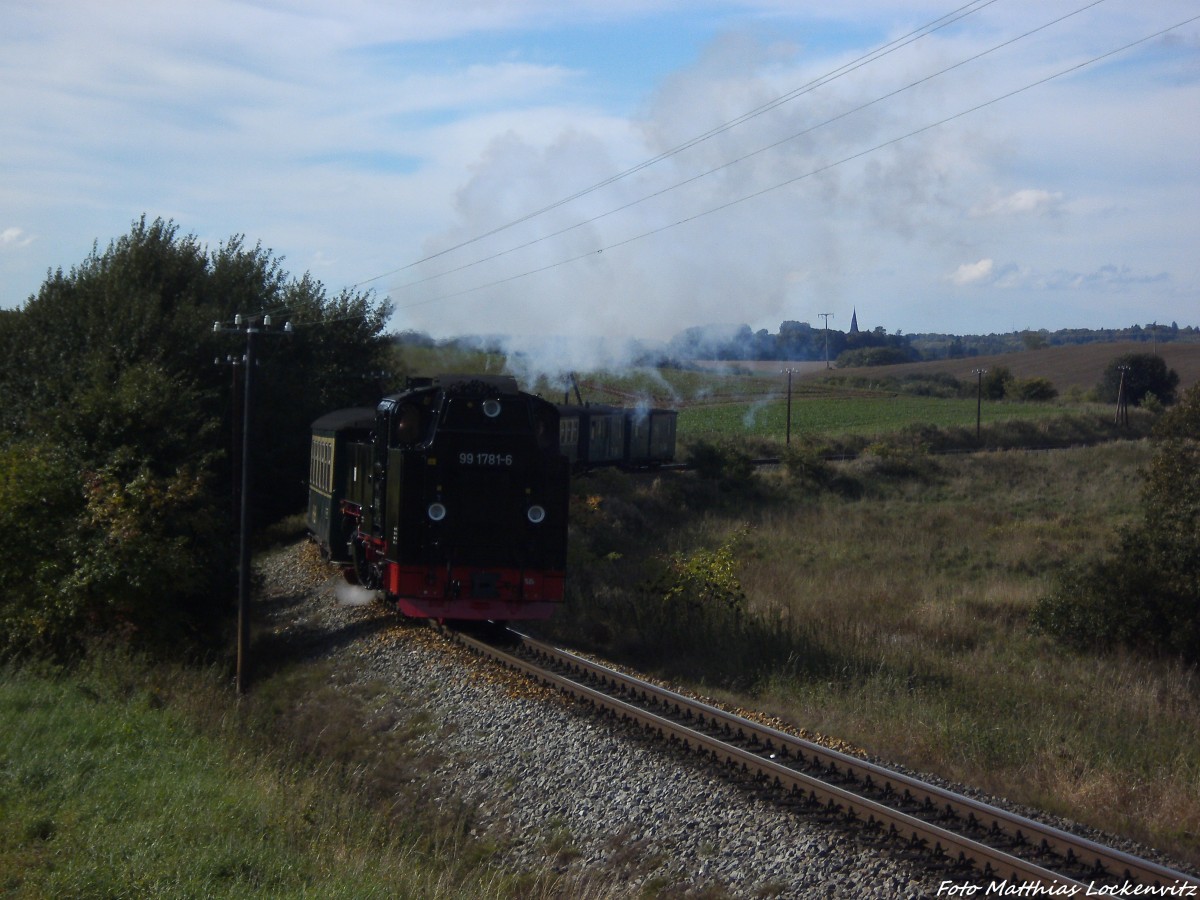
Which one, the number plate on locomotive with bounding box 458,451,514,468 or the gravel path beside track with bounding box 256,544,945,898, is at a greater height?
the number plate on locomotive with bounding box 458,451,514,468

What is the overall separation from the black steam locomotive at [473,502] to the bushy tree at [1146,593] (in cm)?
1035

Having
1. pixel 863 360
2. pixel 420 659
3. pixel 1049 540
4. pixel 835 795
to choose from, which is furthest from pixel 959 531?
pixel 863 360

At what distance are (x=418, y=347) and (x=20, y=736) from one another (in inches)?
778

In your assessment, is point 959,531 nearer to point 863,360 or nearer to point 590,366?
point 590,366

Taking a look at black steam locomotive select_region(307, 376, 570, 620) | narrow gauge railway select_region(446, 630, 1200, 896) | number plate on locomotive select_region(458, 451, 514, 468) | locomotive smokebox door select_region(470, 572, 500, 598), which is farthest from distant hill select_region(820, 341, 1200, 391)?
narrow gauge railway select_region(446, 630, 1200, 896)

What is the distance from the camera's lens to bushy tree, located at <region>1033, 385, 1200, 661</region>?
59.7 feet

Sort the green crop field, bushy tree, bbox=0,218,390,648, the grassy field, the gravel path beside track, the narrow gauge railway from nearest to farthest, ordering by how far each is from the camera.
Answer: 1. the narrow gauge railway
2. the gravel path beside track
3. the grassy field
4. bushy tree, bbox=0,218,390,648
5. the green crop field

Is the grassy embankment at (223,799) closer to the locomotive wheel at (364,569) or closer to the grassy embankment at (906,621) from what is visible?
the locomotive wheel at (364,569)

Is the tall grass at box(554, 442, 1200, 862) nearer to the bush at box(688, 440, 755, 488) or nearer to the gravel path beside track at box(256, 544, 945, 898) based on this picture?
the bush at box(688, 440, 755, 488)

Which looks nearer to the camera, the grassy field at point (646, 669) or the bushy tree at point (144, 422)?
the grassy field at point (646, 669)

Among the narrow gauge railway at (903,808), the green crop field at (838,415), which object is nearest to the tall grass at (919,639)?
the narrow gauge railway at (903,808)

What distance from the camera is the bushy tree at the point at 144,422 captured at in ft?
59.7

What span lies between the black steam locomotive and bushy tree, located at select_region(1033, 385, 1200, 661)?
1035cm

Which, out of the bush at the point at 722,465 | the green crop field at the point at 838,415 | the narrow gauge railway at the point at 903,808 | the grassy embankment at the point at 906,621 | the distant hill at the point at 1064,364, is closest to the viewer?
the narrow gauge railway at the point at 903,808
